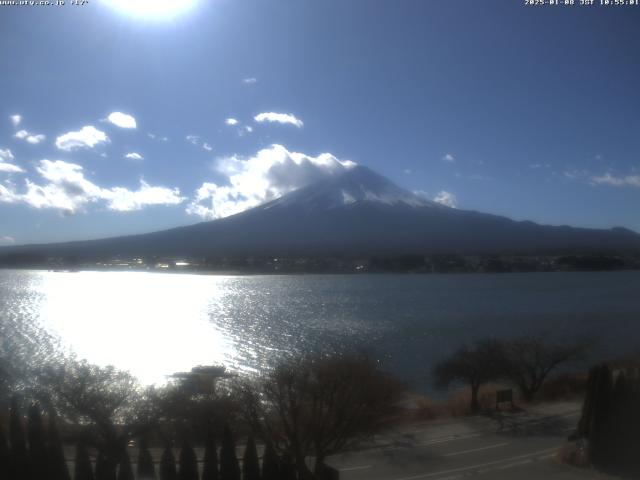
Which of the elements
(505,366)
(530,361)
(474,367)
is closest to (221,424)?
(474,367)

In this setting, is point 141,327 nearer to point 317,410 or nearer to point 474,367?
point 474,367

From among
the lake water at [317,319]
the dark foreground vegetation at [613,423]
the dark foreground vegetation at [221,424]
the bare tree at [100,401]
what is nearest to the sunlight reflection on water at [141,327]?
the lake water at [317,319]

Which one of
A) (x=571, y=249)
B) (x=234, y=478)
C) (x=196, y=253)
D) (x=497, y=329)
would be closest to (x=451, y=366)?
(x=234, y=478)

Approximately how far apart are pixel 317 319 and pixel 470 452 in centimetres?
1522

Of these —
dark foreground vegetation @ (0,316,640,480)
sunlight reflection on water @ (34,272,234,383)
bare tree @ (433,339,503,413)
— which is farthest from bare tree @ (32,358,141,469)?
bare tree @ (433,339,503,413)

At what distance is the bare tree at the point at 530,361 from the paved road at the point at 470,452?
238 centimetres

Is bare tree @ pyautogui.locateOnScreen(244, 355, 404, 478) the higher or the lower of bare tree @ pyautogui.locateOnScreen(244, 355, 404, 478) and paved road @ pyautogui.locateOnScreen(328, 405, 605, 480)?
the higher

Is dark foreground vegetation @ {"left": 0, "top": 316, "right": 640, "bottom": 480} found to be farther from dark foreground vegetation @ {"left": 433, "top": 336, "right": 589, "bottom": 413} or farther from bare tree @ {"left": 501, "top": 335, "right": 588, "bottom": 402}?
bare tree @ {"left": 501, "top": 335, "right": 588, "bottom": 402}

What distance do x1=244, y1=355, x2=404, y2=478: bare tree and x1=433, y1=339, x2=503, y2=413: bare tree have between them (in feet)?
13.6

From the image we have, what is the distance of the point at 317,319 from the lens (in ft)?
72.2

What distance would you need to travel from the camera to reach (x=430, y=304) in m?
28.1

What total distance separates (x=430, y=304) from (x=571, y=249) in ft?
100

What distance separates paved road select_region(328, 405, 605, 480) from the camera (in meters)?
5.96

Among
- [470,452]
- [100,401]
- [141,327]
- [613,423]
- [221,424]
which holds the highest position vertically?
[100,401]
